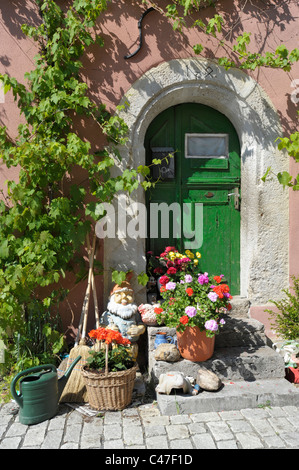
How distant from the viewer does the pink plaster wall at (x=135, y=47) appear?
12.8ft

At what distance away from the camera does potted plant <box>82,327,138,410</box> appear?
2988mm

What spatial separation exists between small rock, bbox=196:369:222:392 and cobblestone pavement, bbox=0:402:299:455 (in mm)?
200

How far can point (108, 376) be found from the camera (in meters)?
2.96

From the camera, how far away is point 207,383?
10.3 ft

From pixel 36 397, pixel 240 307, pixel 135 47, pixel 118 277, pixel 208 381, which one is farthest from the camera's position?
pixel 240 307

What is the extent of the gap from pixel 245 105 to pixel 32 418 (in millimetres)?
3577

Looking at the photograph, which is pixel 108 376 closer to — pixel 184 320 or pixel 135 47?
pixel 184 320

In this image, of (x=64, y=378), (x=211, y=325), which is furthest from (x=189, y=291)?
(x=64, y=378)

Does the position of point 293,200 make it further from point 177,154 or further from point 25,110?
point 25,110

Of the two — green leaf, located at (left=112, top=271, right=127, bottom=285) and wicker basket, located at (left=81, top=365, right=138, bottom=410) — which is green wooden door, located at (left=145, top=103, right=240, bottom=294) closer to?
green leaf, located at (left=112, top=271, right=127, bottom=285)

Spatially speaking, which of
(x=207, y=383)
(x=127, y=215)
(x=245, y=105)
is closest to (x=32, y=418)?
(x=207, y=383)

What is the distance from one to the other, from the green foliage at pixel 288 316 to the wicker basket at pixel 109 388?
1.76 metres

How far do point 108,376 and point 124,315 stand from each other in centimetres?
77

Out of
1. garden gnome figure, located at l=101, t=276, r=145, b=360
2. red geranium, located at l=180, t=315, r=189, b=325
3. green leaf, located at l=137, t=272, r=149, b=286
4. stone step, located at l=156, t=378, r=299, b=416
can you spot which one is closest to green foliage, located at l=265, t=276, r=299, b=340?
stone step, located at l=156, t=378, r=299, b=416
